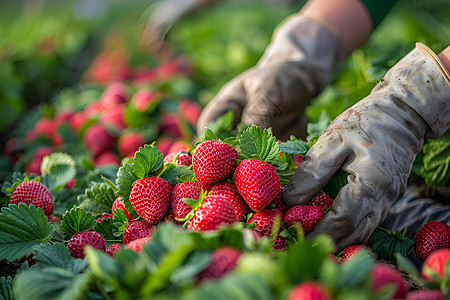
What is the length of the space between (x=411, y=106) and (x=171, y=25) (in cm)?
286

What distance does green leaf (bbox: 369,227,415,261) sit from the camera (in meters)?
1.55

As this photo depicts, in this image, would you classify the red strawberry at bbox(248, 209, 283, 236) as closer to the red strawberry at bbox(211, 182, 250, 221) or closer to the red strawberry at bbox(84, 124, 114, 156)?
the red strawberry at bbox(211, 182, 250, 221)

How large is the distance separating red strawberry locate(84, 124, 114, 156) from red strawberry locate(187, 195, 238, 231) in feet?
5.23

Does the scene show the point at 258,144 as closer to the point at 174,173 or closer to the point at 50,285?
the point at 174,173

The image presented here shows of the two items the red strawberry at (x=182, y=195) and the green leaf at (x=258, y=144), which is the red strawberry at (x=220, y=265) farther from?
the green leaf at (x=258, y=144)

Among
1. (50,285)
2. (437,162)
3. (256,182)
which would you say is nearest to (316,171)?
(256,182)

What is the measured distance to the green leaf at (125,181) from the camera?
4.64 ft

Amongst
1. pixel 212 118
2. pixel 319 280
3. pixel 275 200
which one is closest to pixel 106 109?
pixel 212 118

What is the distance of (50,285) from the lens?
38.7 inches

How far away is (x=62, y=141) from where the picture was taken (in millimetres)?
2816

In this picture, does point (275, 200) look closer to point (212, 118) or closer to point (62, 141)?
point (212, 118)

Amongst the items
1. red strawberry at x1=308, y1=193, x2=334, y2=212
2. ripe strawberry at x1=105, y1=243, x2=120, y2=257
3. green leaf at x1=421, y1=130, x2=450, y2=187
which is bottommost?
green leaf at x1=421, y1=130, x2=450, y2=187

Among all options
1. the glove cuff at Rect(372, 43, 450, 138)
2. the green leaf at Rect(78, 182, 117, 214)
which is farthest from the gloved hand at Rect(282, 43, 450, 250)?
the green leaf at Rect(78, 182, 117, 214)

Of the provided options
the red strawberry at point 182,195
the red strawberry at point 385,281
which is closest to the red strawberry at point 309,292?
the red strawberry at point 385,281
